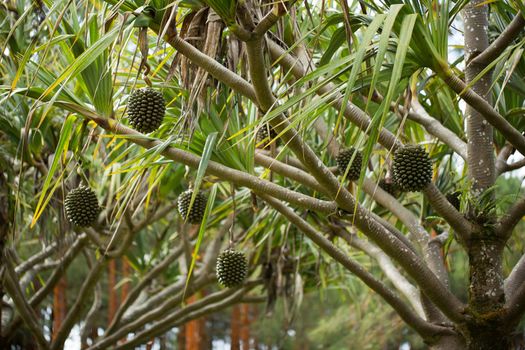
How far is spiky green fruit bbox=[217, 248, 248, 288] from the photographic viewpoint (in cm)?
312

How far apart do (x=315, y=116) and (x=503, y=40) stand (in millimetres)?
820

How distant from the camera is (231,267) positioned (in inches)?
123

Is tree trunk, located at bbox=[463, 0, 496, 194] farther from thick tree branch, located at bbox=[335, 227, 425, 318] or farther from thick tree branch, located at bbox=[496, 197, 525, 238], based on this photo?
thick tree branch, located at bbox=[335, 227, 425, 318]

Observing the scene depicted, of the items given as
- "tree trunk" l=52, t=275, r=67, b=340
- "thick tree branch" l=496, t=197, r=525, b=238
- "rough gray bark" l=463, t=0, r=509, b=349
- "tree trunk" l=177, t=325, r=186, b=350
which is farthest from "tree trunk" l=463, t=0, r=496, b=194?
"tree trunk" l=177, t=325, r=186, b=350

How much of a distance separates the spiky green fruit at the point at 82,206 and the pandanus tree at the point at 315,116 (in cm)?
14

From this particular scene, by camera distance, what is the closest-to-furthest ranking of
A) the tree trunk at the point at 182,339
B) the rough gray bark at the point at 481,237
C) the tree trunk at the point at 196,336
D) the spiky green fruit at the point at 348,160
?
the rough gray bark at the point at 481,237 < the spiky green fruit at the point at 348,160 < the tree trunk at the point at 196,336 < the tree trunk at the point at 182,339

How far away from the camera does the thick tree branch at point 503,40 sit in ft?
6.97

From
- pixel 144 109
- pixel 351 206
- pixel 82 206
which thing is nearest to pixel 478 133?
pixel 351 206

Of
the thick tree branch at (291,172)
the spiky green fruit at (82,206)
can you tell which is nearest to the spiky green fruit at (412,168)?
the thick tree branch at (291,172)

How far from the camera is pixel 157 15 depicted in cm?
187

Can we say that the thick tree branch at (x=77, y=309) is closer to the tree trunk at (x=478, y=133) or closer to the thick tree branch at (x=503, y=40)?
the tree trunk at (x=478, y=133)

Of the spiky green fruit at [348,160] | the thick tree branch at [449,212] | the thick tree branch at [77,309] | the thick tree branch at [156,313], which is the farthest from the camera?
the thick tree branch at [156,313]

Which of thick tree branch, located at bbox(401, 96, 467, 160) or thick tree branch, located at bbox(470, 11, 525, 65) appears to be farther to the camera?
thick tree branch, located at bbox(401, 96, 467, 160)

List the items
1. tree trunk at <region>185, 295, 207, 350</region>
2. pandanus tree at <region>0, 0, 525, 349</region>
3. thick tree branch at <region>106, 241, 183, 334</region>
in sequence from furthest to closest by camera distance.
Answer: tree trunk at <region>185, 295, 207, 350</region>, thick tree branch at <region>106, 241, 183, 334</region>, pandanus tree at <region>0, 0, 525, 349</region>
